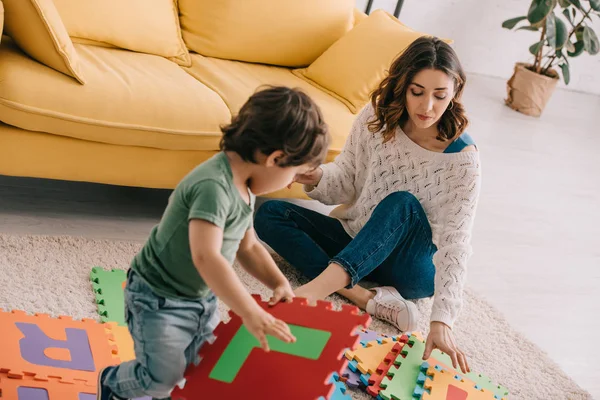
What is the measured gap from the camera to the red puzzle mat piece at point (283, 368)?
130cm

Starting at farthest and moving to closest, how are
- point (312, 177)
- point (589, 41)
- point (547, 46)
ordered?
point (547, 46), point (589, 41), point (312, 177)

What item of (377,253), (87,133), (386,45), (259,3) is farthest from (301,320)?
(259,3)

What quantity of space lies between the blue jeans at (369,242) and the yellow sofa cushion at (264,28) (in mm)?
737

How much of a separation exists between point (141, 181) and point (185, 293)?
105 centimetres

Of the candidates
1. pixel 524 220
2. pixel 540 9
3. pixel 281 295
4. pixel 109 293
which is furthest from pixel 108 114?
pixel 540 9

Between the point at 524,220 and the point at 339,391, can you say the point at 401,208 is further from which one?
the point at 524,220

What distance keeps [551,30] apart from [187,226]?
3915 millimetres

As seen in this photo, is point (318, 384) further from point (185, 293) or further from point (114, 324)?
point (114, 324)

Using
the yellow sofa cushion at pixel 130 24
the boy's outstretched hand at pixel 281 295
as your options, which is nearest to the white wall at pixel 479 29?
the yellow sofa cushion at pixel 130 24

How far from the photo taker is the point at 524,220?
337 cm

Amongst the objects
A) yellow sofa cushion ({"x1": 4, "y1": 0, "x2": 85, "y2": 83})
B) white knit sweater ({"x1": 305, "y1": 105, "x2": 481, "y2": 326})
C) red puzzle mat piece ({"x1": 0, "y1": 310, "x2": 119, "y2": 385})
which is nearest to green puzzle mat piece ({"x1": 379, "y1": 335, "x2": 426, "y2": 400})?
white knit sweater ({"x1": 305, "y1": 105, "x2": 481, "y2": 326})

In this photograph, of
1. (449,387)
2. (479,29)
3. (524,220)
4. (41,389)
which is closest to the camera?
(41,389)

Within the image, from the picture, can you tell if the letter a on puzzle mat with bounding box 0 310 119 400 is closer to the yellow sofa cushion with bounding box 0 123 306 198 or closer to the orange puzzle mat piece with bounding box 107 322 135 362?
the orange puzzle mat piece with bounding box 107 322 135 362

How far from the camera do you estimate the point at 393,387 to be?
6.18 feet
